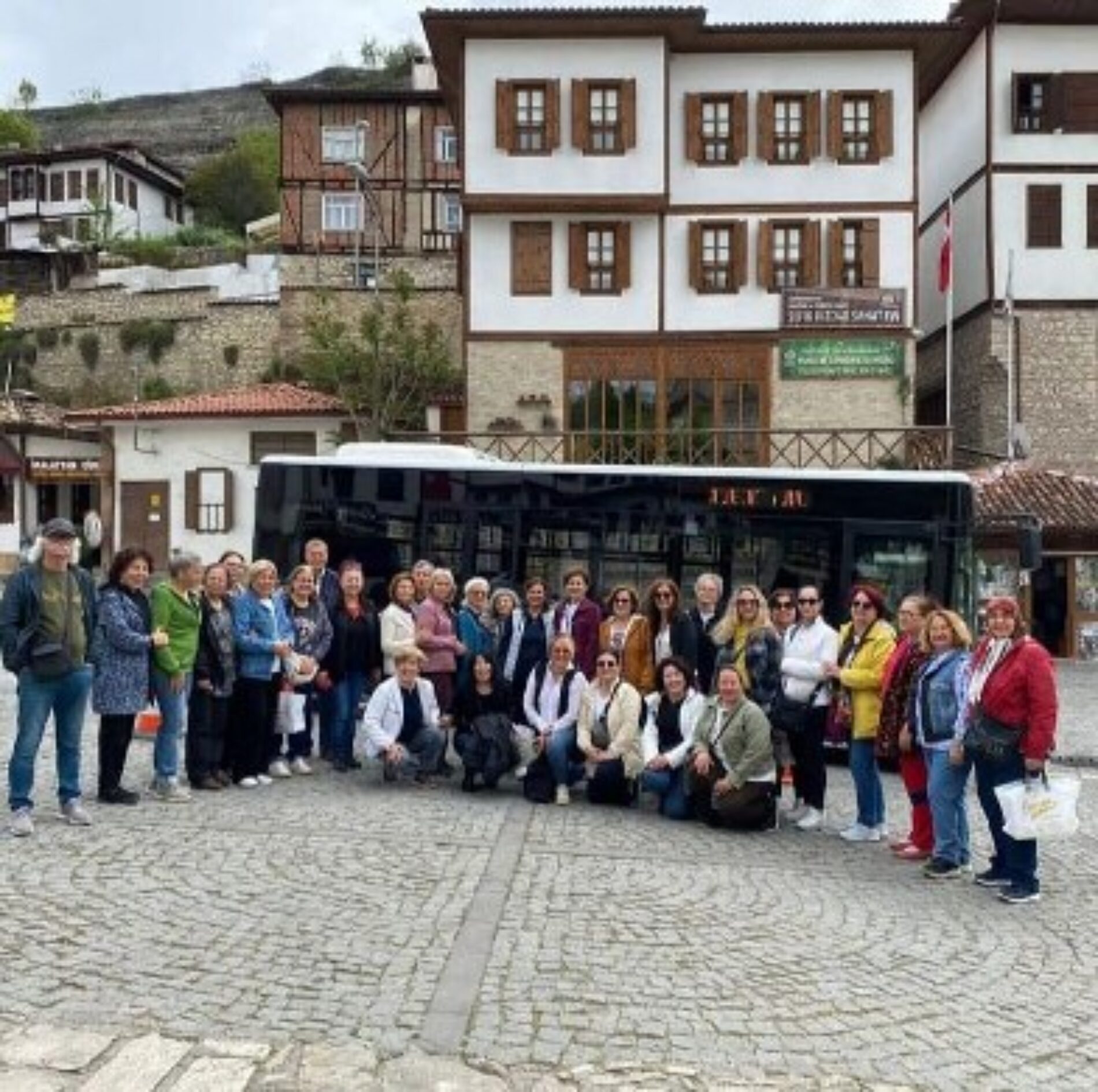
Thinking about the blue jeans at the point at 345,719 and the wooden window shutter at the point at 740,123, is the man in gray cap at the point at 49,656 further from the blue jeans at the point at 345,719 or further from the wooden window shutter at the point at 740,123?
the wooden window shutter at the point at 740,123

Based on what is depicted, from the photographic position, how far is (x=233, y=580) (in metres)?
11.0

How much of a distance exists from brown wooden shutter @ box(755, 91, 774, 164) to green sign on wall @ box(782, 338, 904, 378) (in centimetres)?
423

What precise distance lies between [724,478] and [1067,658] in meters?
15.2

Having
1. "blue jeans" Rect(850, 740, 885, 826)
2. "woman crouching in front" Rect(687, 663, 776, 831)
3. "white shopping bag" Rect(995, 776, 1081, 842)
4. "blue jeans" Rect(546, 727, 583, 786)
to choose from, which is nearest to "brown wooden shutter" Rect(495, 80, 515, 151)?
"blue jeans" Rect(546, 727, 583, 786)

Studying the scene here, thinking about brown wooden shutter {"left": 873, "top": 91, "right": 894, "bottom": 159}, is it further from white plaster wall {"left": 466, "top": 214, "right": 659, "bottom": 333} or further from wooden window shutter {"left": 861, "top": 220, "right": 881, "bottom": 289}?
white plaster wall {"left": 466, "top": 214, "right": 659, "bottom": 333}

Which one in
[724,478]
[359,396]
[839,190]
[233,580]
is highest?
[839,190]

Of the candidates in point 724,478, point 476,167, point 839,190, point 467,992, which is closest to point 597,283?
point 476,167

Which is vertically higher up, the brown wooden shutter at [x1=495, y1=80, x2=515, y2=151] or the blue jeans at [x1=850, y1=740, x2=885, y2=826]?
the brown wooden shutter at [x1=495, y1=80, x2=515, y2=151]

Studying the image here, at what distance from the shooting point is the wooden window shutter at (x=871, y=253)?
2947cm

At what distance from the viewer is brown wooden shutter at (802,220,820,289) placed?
2952 cm

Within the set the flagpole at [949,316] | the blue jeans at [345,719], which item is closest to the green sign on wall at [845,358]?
the flagpole at [949,316]

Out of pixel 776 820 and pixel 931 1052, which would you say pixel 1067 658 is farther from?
pixel 931 1052

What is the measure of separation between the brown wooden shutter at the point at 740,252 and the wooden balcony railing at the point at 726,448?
339 cm

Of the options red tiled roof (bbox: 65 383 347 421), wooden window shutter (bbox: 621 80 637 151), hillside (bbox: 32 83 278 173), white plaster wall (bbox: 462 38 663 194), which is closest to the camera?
wooden window shutter (bbox: 621 80 637 151)
